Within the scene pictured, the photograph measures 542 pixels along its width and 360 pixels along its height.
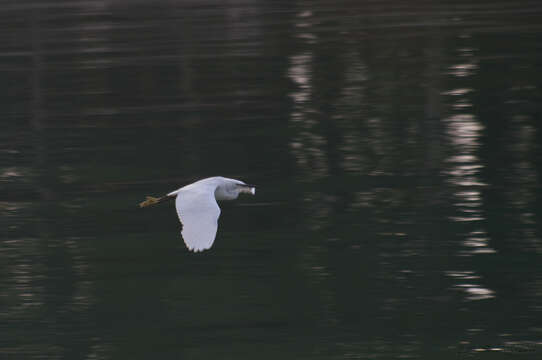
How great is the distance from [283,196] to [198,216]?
12.6 feet

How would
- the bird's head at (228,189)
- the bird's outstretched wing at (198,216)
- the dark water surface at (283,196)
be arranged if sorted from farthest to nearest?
the bird's head at (228,189) → the dark water surface at (283,196) → the bird's outstretched wing at (198,216)

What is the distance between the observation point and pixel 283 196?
38.1 ft

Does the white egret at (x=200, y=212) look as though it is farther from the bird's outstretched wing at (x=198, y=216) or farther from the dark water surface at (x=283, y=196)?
the dark water surface at (x=283, y=196)

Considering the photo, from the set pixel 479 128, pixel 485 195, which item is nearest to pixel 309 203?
pixel 485 195

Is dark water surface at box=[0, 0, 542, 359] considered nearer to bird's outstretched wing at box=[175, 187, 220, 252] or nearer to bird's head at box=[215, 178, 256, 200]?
bird's head at box=[215, 178, 256, 200]

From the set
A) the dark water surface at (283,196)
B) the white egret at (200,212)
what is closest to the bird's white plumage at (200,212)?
the white egret at (200,212)

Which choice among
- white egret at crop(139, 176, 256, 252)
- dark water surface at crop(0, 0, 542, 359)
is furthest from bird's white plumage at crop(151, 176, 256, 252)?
dark water surface at crop(0, 0, 542, 359)

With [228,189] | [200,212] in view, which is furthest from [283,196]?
[200,212]

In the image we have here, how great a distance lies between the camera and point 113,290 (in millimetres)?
9273

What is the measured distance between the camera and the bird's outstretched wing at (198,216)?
7.54m

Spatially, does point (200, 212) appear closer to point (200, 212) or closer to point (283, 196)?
point (200, 212)

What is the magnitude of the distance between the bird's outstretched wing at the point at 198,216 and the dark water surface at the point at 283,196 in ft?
2.75

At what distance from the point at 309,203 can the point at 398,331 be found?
10.8ft

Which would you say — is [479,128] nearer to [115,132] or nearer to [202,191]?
[115,132]
